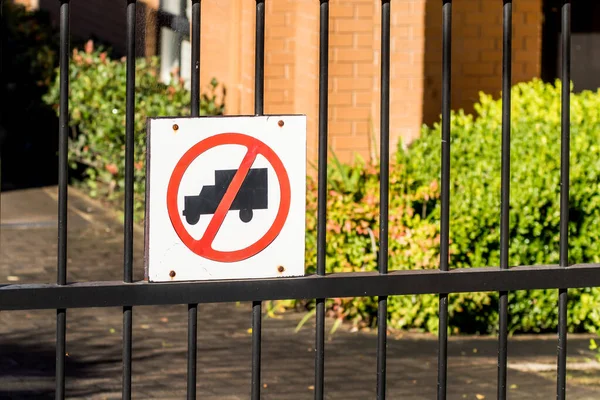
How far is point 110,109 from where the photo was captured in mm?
11227

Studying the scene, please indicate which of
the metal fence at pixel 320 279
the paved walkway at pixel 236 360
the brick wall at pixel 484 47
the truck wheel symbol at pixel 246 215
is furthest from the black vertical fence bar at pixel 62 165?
the brick wall at pixel 484 47

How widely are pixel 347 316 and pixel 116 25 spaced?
8.80 m

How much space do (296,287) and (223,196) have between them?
1.17ft

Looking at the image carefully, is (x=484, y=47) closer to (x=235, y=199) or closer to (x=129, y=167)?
(x=235, y=199)

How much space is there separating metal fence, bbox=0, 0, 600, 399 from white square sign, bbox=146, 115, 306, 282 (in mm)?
53

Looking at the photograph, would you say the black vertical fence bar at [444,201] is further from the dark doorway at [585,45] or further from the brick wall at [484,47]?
the dark doorway at [585,45]

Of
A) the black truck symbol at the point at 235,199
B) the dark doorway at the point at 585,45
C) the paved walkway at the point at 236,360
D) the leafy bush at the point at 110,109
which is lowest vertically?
the paved walkway at the point at 236,360

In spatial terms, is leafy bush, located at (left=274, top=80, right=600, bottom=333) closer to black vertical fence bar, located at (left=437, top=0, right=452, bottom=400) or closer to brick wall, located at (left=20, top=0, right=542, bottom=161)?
brick wall, located at (left=20, top=0, right=542, bottom=161)

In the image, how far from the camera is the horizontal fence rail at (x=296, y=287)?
3.32 metres

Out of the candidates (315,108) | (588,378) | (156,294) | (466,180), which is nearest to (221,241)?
(156,294)

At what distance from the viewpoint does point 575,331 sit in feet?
24.7

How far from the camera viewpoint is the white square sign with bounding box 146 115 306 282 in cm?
334

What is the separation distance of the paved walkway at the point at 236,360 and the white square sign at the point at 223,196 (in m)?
2.78

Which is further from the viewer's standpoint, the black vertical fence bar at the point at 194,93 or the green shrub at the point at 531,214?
the green shrub at the point at 531,214
